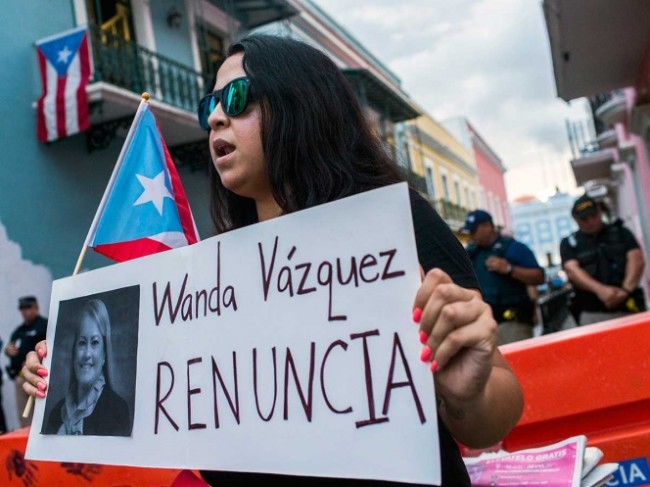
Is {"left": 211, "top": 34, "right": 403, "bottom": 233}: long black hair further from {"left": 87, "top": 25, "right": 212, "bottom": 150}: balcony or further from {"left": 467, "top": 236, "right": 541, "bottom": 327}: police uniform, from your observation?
{"left": 87, "top": 25, "right": 212, "bottom": 150}: balcony

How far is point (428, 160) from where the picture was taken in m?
26.9

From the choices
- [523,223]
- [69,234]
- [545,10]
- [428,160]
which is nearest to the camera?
[545,10]

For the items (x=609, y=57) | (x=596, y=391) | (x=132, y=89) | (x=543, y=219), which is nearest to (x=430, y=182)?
(x=132, y=89)

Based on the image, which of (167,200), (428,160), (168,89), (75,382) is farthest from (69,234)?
(428,160)

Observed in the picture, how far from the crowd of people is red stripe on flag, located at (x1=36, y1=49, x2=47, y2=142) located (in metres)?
7.00

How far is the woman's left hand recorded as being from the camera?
983 millimetres

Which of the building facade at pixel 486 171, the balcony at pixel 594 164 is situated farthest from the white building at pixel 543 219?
the balcony at pixel 594 164

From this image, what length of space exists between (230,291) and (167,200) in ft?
3.15

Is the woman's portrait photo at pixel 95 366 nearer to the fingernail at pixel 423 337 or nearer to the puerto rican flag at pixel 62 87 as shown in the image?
the fingernail at pixel 423 337

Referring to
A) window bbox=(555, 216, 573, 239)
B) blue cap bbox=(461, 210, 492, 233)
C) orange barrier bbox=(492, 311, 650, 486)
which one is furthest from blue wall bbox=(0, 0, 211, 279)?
window bbox=(555, 216, 573, 239)

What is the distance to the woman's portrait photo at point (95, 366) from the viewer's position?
4.98 ft

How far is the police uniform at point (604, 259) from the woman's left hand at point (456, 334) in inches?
159

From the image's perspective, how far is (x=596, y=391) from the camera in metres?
1.81

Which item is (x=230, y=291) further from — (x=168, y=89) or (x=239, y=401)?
(x=168, y=89)
